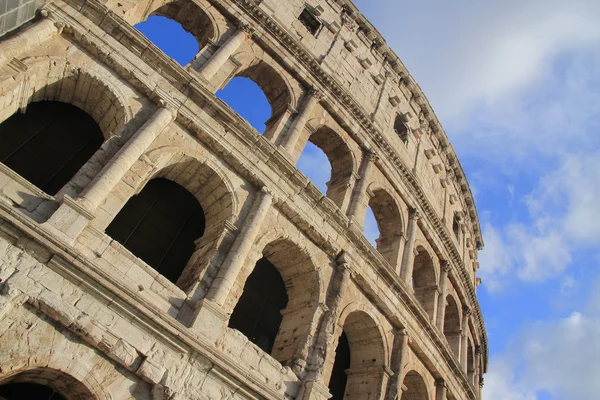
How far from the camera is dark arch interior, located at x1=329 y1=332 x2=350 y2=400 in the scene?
1048cm

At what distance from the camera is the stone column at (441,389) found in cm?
1180

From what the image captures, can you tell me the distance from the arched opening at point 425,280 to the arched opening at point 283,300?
18.6 ft

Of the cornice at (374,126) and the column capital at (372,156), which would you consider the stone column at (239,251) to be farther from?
the cornice at (374,126)

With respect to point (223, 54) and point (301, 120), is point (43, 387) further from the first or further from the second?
point (301, 120)

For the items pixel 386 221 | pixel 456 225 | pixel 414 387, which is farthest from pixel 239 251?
pixel 456 225

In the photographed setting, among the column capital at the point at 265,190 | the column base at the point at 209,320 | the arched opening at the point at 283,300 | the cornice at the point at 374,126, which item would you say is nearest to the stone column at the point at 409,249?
the cornice at the point at 374,126

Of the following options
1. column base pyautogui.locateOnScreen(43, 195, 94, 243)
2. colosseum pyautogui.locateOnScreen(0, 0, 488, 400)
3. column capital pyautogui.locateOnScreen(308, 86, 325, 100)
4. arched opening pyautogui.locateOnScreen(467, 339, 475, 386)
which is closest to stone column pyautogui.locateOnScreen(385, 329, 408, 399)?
colosseum pyautogui.locateOnScreen(0, 0, 488, 400)

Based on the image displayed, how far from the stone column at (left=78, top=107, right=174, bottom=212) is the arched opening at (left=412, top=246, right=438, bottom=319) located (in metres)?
9.26

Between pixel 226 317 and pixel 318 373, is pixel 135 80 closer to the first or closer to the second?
pixel 226 317

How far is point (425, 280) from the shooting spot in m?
14.5

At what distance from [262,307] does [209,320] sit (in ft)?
9.31

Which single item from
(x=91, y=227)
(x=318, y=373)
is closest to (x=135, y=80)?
(x=91, y=227)

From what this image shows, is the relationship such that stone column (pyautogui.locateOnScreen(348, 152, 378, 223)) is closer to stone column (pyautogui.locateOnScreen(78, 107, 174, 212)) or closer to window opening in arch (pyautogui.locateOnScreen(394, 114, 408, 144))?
window opening in arch (pyautogui.locateOnScreen(394, 114, 408, 144))

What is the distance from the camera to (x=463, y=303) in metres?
16.2
